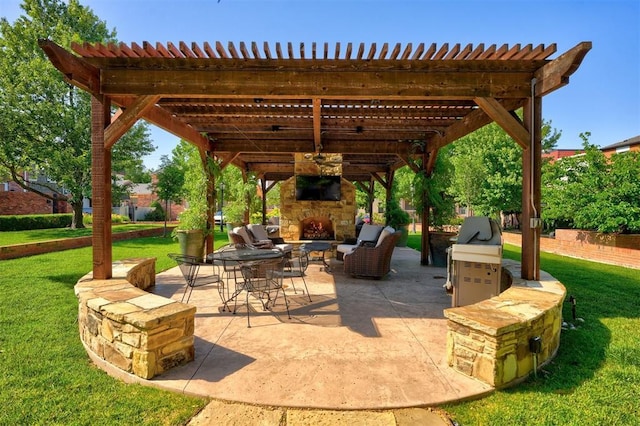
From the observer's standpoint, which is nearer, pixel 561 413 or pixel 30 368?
pixel 561 413

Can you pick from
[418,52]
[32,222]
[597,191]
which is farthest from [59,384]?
[32,222]

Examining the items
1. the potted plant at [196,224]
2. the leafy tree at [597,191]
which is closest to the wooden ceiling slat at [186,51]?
the potted plant at [196,224]

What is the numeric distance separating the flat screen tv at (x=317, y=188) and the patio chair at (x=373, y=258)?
14.1ft

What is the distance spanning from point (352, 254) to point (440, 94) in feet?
10.7

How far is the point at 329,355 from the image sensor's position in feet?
9.87

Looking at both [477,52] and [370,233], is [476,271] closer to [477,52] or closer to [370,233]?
[477,52]

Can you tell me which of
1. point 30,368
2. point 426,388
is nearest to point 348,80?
point 426,388

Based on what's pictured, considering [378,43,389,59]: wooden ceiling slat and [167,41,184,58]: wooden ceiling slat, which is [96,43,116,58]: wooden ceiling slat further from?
[378,43,389,59]: wooden ceiling slat

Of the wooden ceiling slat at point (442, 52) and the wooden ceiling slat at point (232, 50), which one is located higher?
the wooden ceiling slat at point (232, 50)

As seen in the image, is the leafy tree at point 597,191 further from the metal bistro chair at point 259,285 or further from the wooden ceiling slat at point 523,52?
the metal bistro chair at point 259,285

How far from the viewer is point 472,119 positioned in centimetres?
557

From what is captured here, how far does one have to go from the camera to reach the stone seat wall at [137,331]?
8.45ft

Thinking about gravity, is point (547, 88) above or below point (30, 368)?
above

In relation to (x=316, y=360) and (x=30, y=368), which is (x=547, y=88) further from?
(x=30, y=368)
